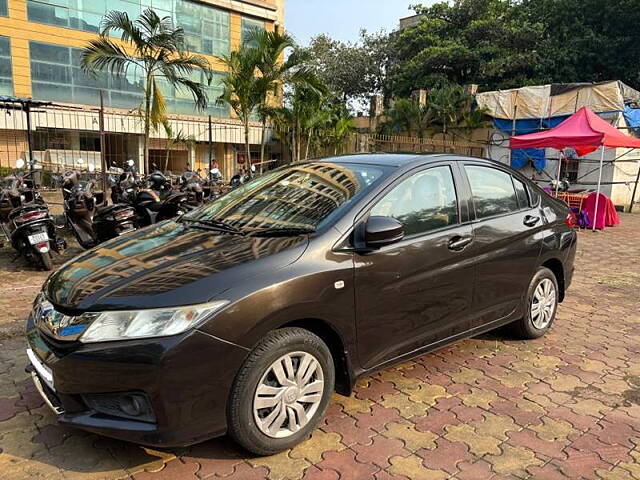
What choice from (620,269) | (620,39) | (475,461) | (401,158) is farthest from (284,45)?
(620,39)

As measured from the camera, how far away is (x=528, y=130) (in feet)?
63.0

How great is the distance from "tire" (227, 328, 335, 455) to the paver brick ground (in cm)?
14

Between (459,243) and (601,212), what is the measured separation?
10569 mm

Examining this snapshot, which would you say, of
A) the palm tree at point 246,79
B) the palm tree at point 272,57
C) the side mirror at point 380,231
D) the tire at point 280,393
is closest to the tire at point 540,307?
the side mirror at point 380,231

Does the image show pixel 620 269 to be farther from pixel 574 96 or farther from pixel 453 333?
pixel 574 96

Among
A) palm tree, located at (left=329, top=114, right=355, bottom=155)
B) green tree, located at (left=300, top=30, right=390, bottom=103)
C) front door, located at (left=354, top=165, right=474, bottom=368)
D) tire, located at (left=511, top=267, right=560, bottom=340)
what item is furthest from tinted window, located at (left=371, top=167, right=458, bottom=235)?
green tree, located at (left=300, top=30, right=390, bottom=103)

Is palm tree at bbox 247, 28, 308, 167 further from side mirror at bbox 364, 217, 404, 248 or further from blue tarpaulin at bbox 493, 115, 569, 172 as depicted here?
side mirror at bbox 364, 217, 404, 248

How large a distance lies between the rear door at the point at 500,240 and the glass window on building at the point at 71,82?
20.8 m

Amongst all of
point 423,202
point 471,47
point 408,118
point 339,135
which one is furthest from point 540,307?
point 471,47

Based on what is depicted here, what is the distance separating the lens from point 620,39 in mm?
23250

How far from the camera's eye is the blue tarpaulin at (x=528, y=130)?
18219 mm

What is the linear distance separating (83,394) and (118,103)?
951 inches

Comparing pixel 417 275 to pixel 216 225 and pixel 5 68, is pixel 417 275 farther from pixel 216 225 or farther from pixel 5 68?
pixel 5 68

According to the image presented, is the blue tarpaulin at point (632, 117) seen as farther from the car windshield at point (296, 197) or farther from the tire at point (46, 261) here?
the tire at point (46, 261)
